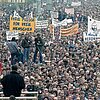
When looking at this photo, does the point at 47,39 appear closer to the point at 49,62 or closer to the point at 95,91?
the point at 49,62

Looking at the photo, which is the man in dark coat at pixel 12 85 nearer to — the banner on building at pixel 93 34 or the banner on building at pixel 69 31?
the banner on building at pixel 93 34

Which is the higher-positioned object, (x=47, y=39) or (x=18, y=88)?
(x=18, y=88)

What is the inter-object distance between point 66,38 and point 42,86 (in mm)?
11236

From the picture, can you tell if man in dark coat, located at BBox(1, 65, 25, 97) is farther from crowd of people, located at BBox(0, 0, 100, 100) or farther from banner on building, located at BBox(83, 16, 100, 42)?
banner on building, located at BBox(83, 16, 100, 42)

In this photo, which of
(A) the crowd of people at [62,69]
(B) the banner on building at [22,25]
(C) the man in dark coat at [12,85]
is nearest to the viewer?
(C) the man in dark coat at [12,85]

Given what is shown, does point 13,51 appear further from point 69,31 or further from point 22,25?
point 69,31

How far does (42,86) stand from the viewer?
1722cm

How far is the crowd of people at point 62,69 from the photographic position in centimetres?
1672

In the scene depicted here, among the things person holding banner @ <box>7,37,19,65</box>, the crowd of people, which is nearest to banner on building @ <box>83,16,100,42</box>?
the crowd of people

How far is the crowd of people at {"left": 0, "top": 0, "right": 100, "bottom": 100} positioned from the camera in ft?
54.9

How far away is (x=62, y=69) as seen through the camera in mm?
19844

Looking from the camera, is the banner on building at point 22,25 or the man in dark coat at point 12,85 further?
the banner on building at point 22,25

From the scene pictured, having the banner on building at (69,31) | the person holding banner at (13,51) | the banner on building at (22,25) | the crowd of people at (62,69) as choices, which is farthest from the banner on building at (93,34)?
the person holding banner at (13,51)

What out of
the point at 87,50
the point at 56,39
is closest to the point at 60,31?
the point at 56,39
